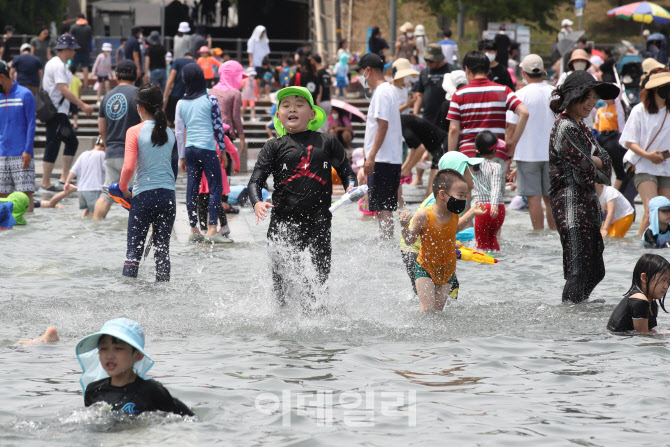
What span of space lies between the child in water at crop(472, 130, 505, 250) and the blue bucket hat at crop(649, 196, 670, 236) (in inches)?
67.2

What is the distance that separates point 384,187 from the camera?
36.8 ft

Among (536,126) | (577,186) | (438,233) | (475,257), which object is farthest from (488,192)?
(438,233)

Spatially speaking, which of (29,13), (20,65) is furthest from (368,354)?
(29,13)

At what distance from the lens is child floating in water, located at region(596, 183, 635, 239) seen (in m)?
11.6

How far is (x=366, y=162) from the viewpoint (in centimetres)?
1086

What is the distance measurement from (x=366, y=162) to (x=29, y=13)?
29.8 metres

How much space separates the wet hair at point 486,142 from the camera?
33.8ft

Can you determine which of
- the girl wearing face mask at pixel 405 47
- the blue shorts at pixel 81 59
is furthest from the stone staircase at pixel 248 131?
the girl wearing face mask at pixel 405 47

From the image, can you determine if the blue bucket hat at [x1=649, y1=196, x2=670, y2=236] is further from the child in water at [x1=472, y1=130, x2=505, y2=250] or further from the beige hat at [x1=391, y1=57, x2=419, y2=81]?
the beige hat at [x1=391, y1=57, x2=419, y2=81]

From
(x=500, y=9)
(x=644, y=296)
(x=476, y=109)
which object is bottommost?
(x=644, y=296)

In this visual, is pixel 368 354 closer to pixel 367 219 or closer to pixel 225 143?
pixel 225 143

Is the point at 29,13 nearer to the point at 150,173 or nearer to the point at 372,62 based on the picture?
the point at 372,62

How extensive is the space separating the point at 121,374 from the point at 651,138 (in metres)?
7.61

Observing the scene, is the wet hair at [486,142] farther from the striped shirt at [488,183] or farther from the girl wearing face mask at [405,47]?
the girl wearing face mask at [405,47]
